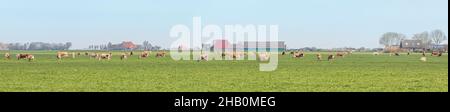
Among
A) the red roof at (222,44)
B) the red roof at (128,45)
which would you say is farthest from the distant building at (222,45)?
the red roof at (128,45)

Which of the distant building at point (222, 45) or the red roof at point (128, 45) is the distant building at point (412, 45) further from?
the red roof at point (128, 45)

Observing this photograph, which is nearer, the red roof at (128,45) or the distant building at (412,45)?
the distant building at (412,45)

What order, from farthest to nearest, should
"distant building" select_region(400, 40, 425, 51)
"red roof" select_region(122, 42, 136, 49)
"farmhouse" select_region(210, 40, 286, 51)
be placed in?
"red roof" select_region(122, 42, 136, 49), "distant building" select_region(400, 40, 425, 51), "farmhouse" select_region(210, 40, 286, 51)

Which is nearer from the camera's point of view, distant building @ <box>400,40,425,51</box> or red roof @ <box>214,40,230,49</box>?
red roof @ <box>214,40,230,49</box>

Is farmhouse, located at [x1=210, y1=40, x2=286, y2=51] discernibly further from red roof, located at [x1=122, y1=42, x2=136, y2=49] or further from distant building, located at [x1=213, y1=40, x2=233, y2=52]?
red roof, located at [x1=122, y1=42, x2=136, y2=49]

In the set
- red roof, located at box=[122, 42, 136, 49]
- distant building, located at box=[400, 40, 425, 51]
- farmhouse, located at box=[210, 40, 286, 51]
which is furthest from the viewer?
red roof, located at box=[122, 42, 136, 49]

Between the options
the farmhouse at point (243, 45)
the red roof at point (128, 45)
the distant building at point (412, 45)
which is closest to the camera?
the farmhouse at point (243, 45)

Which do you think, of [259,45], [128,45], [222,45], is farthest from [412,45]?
[128,45]

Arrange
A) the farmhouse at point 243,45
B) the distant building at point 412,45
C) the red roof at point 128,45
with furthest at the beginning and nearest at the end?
1. the red roof at point 128,45
2. the distant building at point 412,45
3. the farmhouse at point 243,45

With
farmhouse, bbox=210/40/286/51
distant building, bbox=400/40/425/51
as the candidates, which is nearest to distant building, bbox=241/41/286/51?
farmhouse, bbox=210/40/286/51

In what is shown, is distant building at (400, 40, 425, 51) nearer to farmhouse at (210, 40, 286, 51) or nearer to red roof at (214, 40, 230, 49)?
farmhouse at (210, 40, 286, 51)

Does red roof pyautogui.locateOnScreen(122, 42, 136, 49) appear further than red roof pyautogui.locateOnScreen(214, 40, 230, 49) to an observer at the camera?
Yes

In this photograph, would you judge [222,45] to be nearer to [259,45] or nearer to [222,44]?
[222,44]
